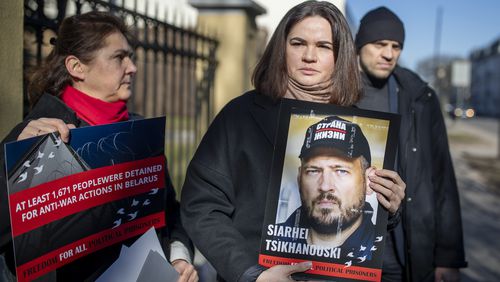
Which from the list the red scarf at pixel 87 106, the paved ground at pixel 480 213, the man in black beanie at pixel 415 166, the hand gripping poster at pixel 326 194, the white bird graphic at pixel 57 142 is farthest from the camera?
the paved ground at pixel 480 213

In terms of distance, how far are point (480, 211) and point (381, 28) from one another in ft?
22.7

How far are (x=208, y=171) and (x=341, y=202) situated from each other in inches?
18.1

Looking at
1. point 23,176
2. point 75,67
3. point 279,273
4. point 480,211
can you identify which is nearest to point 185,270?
point 279,273

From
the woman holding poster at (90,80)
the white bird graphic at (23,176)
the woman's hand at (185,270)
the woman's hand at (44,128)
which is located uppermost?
the woman holding poster at (90,80)

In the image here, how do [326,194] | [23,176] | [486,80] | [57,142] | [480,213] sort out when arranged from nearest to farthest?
[23,176]
[57,142]
[326,194]
[480,213]
[486,80]

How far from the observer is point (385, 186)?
6.01ft

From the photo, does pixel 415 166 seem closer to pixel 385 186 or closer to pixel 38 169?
pixel 385 186

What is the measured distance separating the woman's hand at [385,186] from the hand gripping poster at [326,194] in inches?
0.6

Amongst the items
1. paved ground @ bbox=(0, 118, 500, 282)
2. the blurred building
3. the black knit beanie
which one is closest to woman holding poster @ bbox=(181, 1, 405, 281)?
paved ground @ bbox=(0, 118, 500, 282)

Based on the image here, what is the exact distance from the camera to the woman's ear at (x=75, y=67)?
83.6 inches

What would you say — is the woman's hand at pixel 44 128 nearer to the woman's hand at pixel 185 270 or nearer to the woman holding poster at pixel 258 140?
the woman holding poster at pixel 258 140

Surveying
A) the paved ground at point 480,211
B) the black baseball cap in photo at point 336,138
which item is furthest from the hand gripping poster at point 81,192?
the paved ground at point 480,211

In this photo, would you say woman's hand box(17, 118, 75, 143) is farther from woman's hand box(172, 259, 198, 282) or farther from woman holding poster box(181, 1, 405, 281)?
woman's hand box(172, 259, 198, 282)

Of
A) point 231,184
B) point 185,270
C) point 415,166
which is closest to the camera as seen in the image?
point 231,184
